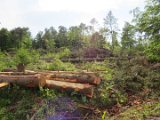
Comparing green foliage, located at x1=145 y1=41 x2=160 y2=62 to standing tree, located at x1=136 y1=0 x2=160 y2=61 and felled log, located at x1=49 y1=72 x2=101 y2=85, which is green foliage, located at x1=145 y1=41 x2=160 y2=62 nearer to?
standing tree, located at x1=136 y1=0 x2=160 y2=61

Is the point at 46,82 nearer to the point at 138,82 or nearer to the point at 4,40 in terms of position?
the point at 138,82

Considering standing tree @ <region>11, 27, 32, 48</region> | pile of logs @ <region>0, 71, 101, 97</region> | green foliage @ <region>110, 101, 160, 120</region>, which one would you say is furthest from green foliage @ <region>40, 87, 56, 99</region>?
standing tree @ <region>11, 27, 32, 48</region>

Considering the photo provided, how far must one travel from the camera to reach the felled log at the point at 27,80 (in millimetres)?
8570

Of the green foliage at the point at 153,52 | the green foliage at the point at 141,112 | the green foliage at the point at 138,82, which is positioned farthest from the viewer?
the green foliage at the point at 153,52

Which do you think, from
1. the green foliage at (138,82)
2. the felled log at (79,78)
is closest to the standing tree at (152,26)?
the green foliage at (138,82)

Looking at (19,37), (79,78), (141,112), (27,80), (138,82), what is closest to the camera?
(141,112)

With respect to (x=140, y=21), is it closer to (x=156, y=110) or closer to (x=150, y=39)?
(x=150, y=39)

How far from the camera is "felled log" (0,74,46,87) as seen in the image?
28.1 ft

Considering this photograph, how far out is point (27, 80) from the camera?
28.8ft

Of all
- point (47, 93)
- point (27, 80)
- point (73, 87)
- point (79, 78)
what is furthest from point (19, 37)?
point (47, 93)

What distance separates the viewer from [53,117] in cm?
761

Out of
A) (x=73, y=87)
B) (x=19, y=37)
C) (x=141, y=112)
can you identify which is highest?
(x=19, y=37)

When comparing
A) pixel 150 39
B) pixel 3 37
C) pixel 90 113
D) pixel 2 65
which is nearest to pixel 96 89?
pixel 90 113

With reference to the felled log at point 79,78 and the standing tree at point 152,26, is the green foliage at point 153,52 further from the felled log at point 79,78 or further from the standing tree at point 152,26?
the felled log at point 79,78
